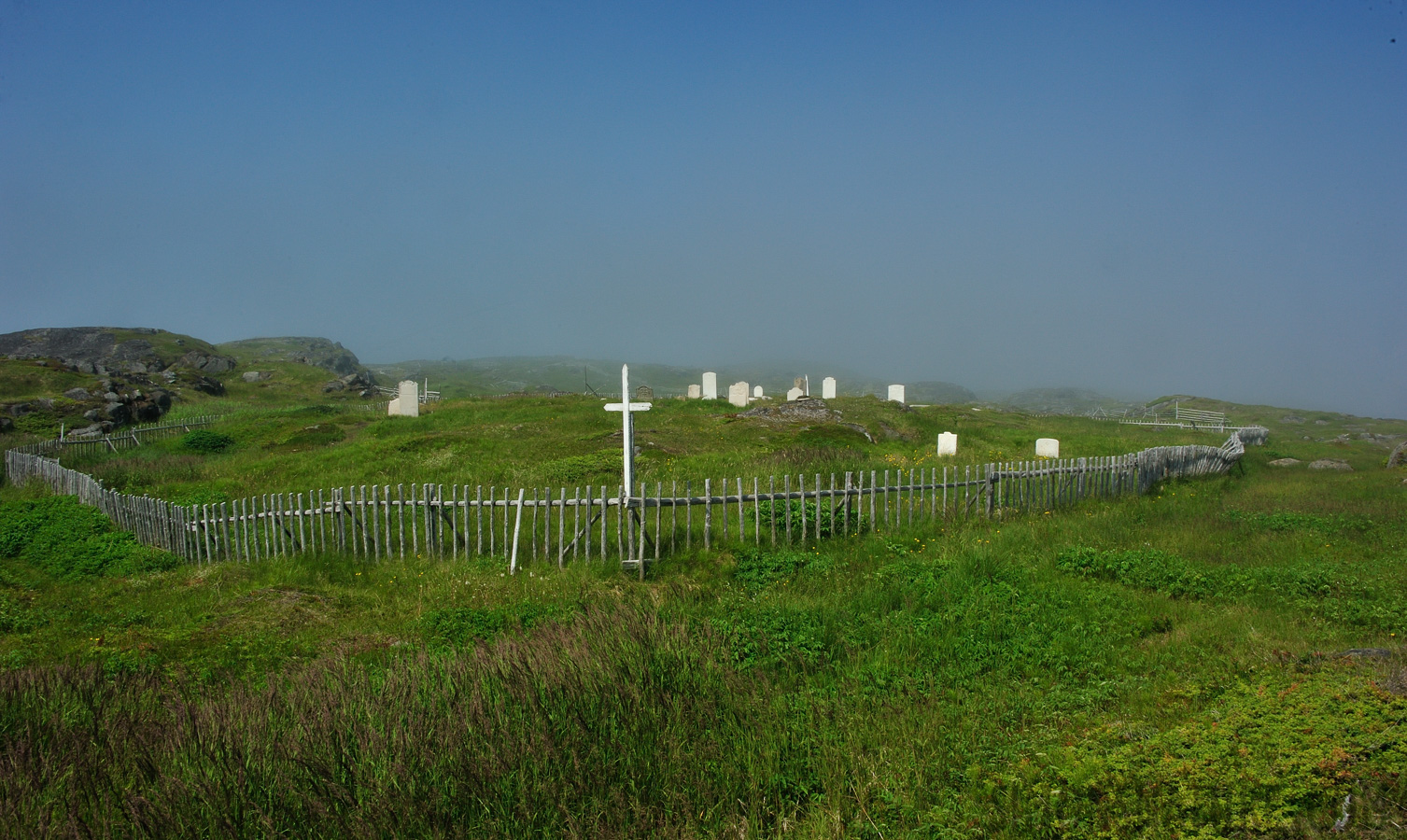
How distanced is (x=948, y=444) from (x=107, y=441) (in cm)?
2736

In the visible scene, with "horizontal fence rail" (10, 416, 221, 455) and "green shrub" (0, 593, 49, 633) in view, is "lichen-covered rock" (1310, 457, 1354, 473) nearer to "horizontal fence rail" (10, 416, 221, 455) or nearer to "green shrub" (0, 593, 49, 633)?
"green shrub" (0, 593, 49, 633)

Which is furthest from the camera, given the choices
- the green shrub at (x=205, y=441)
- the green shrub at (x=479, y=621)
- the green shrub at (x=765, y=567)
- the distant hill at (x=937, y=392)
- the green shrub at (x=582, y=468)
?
the distant hill at (x=937, y=392)

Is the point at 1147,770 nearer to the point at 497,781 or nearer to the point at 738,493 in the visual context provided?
the point at 497,781

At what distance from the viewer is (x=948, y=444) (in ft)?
69.1

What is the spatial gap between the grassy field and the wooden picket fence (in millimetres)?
529

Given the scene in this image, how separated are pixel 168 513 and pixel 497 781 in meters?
11.5

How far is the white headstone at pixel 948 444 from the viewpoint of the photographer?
2094cm

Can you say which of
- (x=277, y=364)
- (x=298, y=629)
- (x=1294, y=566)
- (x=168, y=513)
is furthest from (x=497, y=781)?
(x=277, y=364)

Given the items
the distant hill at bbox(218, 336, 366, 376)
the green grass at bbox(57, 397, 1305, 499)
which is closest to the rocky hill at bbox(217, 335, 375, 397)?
the distant hill at bbox(218, 336, 366, 376)

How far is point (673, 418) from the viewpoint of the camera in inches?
1042

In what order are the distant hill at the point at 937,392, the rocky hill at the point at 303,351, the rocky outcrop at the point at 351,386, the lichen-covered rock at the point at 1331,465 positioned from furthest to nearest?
the distant hill at the point at 937,392 < the rocky hill at the point at 303,351 < the rocky outcrop at the point at 351,386 < the lichen-covered rock at the point at 1331,465

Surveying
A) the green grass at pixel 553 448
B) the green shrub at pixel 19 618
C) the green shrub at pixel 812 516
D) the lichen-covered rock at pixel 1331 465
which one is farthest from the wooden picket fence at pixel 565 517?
the lichen-covered rock at pixel 1331 465

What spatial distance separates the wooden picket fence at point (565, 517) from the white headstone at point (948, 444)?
23.3 feet

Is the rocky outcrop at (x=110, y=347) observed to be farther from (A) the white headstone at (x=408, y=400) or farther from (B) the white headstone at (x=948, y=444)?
(B) the white headstone at (x=948, y=444)
